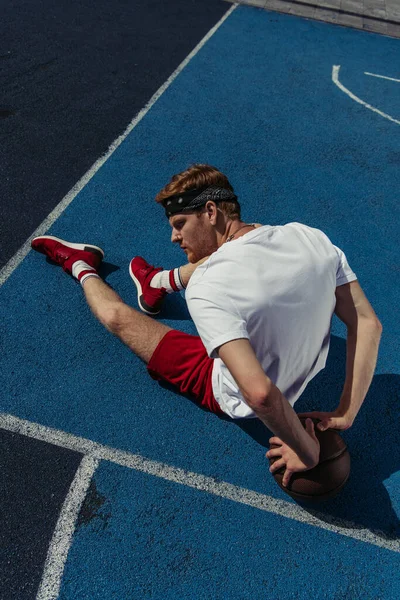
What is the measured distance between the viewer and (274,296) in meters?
2.69

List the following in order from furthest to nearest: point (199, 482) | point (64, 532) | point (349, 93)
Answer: point (349, 93) < point (199, 482) < point (64, 532)

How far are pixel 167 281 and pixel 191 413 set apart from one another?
121cm

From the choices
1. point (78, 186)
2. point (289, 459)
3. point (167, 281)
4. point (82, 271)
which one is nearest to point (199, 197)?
point (167, 281)

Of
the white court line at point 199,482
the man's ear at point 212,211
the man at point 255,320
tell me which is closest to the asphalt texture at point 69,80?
the white court line at point 199,482

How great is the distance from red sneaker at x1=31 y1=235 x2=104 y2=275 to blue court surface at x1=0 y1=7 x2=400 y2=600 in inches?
6.2

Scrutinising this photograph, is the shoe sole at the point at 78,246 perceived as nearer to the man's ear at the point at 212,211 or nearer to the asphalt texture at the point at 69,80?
the asphalt texture at the point at 69,80

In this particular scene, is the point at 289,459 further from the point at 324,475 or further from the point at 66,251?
the point at 66,251

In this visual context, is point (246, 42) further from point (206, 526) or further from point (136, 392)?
point (206, 526)

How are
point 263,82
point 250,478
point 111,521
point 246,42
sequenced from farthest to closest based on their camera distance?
point 246,42, point 263,82, point 250,478, point 111,521

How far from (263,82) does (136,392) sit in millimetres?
6404

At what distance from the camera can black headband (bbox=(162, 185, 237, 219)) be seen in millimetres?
3256

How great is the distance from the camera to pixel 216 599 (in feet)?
9.68

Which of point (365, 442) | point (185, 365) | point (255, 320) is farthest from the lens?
point (365, 442)

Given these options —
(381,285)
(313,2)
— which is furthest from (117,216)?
(313,2)
